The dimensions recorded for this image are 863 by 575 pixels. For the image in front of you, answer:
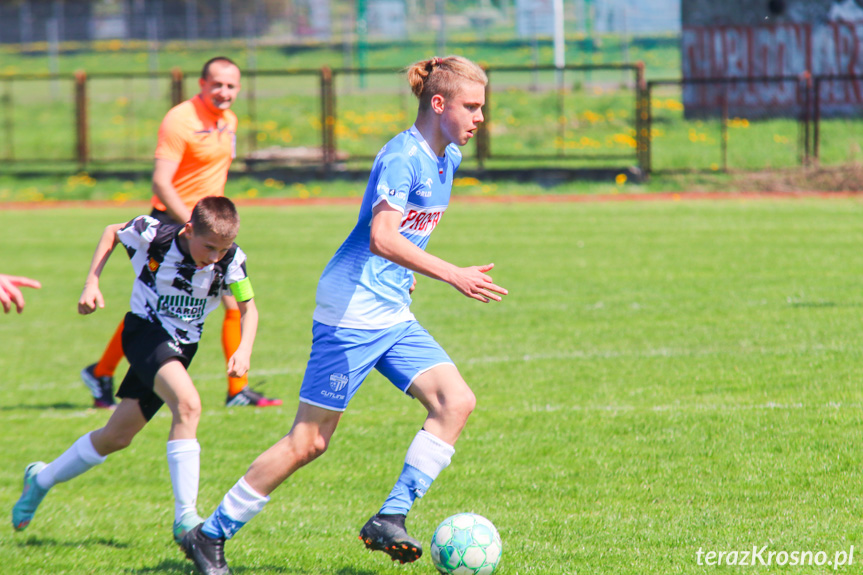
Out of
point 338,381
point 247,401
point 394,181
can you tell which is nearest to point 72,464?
point 338,381

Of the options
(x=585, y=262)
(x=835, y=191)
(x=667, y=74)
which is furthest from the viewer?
(x=667, y=74)

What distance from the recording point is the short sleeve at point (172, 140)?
6.91 metres

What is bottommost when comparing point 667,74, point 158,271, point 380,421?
point 380,421

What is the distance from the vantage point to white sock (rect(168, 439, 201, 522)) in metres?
4.38

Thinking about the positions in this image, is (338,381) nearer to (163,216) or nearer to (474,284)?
(474,284)

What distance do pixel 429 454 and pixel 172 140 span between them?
3927 millimetres

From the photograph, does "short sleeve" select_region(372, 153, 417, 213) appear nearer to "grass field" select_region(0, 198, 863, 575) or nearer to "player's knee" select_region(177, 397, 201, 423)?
"player's knee" select_region(177, 397, 201, 423)

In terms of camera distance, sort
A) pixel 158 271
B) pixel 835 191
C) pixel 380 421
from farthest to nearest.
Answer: pixel 835 191 → pixel 380 421 → pixel 158 271

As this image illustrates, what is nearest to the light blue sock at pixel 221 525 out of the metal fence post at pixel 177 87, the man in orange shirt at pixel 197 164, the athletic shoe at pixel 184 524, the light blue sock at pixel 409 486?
the athletic shoe at pixel 184 524

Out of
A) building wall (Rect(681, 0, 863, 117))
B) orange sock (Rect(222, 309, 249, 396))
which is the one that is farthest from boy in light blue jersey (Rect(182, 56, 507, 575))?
building wall (Rect(681, 0, 863, 117))

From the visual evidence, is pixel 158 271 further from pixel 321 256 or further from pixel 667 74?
pixel 667 74

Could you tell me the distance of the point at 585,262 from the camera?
12.7 meters

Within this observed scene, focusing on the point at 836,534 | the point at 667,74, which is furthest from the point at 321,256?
the point at 667,74

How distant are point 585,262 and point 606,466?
7.54 m
